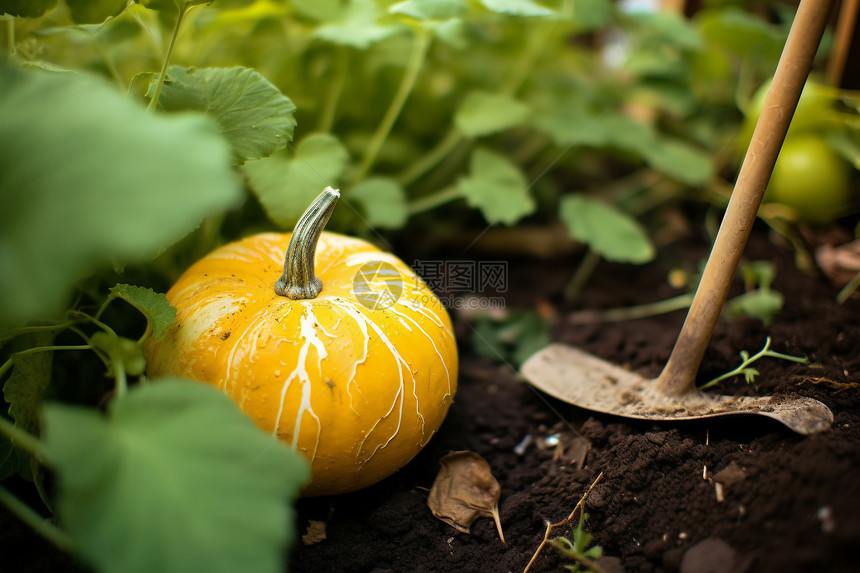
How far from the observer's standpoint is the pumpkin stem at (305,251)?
1.05 meters

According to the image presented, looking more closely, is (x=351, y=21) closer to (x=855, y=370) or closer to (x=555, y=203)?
(x=555, y=203)

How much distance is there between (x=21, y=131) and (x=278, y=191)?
0.61 m

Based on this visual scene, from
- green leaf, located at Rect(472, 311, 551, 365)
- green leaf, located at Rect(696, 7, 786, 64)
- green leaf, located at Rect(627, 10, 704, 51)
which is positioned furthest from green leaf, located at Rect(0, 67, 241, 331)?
green leaf, located at Rect(696, 7, 786, 64)

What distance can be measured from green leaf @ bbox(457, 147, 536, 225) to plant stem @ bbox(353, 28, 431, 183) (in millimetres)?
253

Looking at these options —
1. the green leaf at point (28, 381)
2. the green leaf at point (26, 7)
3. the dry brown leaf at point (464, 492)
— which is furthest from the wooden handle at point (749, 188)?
the green leaf at point (26, 7)

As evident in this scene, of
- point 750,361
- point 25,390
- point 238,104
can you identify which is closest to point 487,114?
point 238,104

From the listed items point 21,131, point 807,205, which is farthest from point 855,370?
point 21,131

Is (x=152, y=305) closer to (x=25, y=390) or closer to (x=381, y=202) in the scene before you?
(x=25, y=390)

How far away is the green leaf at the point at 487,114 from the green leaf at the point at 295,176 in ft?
1.39

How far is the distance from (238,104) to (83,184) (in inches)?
19.1

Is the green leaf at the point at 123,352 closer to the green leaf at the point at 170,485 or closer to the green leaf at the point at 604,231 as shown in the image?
Result: the green leaf at the point at 170,485

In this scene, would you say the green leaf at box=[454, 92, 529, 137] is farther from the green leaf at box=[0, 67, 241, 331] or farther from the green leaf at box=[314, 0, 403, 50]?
the green leaf at box=[0, 67, 241, 331]

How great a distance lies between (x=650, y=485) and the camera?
994 millimetres

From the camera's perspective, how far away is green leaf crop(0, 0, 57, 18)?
102 centimetres
